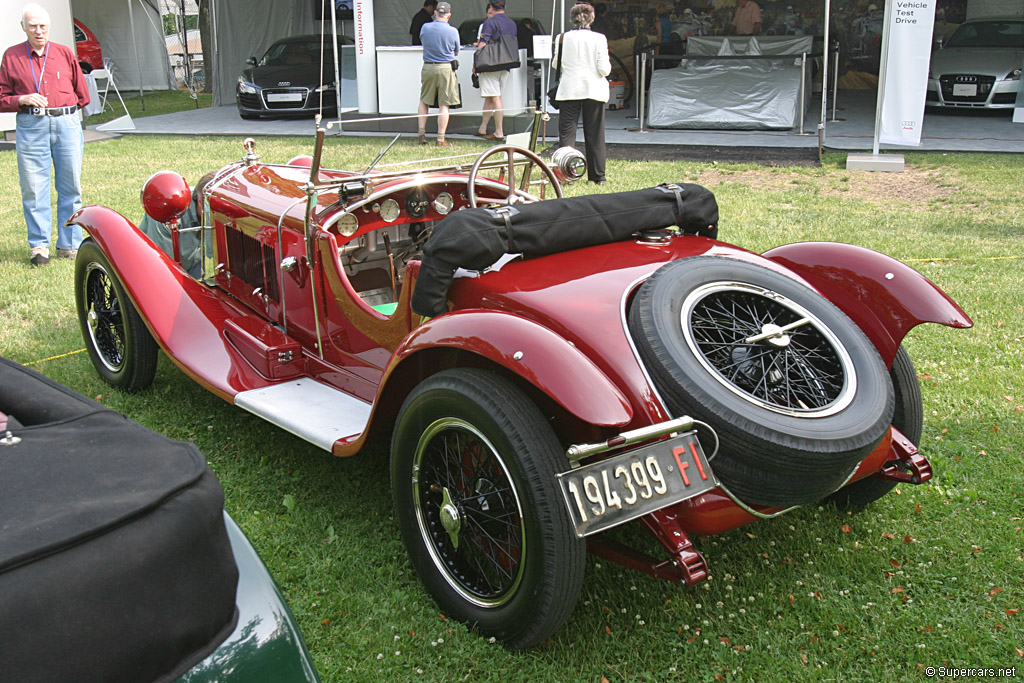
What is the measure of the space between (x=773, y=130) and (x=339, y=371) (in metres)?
11.0

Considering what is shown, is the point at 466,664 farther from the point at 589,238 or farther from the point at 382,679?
the point at 589,238

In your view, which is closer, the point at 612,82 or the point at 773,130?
the point at 773,130

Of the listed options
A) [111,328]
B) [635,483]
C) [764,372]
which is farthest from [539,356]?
[111,328]

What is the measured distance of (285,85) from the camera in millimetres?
15391

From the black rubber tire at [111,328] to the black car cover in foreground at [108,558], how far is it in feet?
9.22

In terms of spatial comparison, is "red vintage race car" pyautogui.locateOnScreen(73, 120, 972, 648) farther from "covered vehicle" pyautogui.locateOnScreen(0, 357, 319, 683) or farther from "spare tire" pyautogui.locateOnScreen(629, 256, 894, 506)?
"covered vehicle" pyautogui.locateOnScreen(0, 357, 319, 683)

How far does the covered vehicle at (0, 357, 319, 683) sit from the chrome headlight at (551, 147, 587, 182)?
2468 mm

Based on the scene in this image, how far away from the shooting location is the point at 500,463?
7.88ft

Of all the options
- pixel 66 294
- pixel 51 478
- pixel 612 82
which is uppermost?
pixel 612 82

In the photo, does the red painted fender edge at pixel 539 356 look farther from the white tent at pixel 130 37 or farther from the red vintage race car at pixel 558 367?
the white tent at pixel 130 37

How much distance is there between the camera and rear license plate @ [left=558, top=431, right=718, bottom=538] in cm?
215

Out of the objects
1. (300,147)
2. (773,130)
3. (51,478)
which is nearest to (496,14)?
(300,147)

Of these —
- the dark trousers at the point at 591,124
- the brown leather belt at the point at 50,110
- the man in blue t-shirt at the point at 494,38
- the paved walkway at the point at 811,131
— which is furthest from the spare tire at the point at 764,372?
the paved walkway at the point at 811,131
